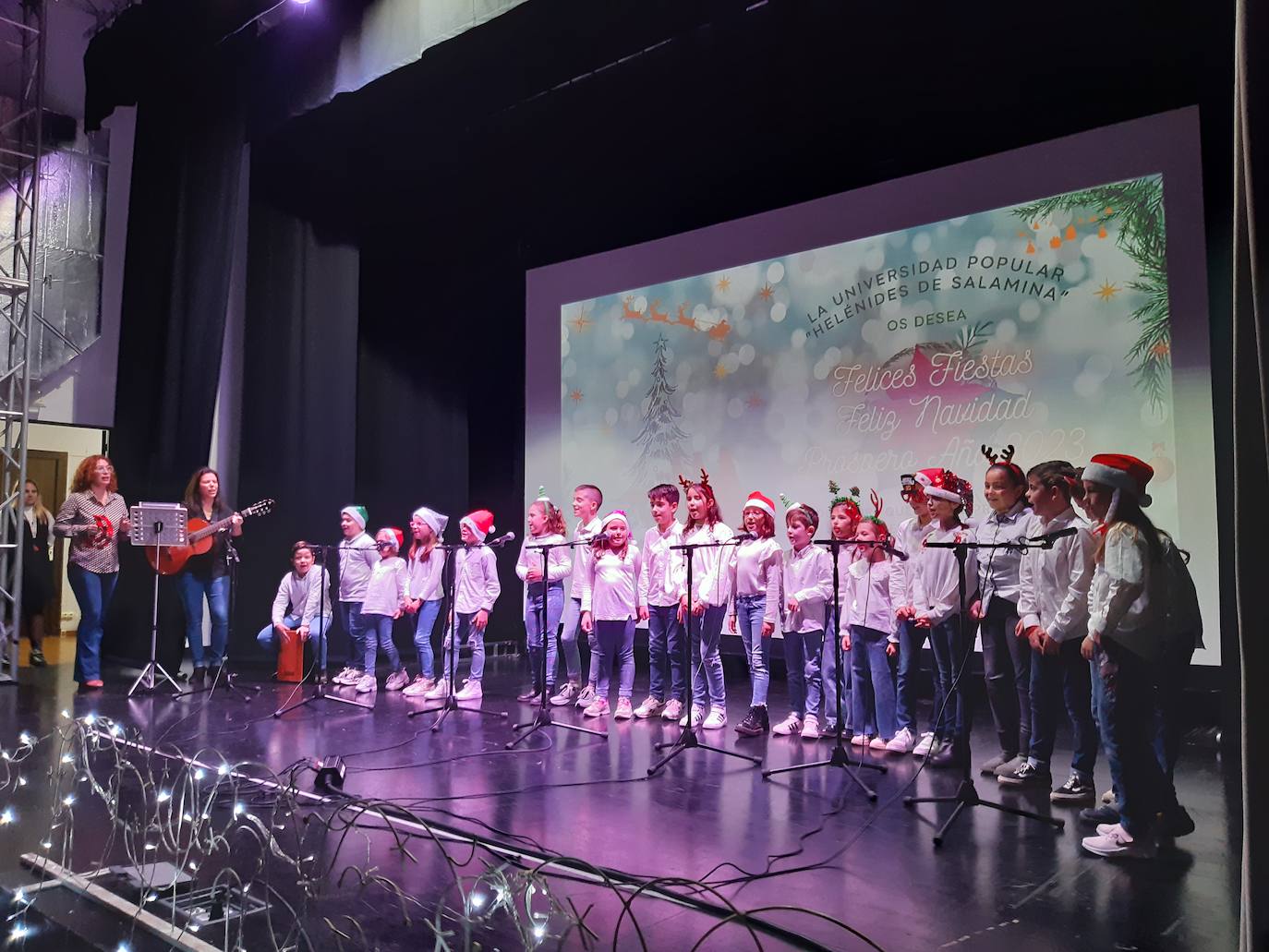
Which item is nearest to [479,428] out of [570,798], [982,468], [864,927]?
[982,468]

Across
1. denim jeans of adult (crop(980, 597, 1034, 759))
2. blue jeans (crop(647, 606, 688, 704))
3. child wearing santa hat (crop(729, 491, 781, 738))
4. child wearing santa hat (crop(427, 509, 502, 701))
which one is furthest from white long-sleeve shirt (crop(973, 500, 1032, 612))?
child wearing santa hat (crop(427, 509, 502, 701))

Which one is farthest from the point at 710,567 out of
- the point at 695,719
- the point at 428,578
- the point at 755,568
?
the point at 428,578

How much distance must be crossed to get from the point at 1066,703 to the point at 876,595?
1263 mm

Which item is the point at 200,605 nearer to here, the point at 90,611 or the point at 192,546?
the point at 192,546

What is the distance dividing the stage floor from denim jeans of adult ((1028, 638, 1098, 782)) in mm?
256

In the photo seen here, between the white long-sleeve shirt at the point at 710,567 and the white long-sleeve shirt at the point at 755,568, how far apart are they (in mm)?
69

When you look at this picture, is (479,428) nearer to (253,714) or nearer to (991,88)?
(253,714)

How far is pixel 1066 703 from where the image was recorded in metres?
3.98

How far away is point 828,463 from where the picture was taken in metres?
7.02

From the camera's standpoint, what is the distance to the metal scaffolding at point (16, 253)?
7.17 metres

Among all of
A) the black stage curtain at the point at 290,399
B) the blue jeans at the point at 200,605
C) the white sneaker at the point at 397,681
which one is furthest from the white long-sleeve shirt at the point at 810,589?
the black stage curtain at the point at 290,399

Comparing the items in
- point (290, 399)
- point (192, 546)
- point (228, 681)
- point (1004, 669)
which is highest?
point (290, 399)

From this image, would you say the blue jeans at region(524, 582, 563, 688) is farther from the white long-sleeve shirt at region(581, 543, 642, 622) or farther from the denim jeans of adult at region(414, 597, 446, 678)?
the denim jeans of adult at region(414, 597, 446, 678)

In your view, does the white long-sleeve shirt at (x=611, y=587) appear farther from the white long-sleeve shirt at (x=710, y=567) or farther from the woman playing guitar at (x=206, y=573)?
the woman playing guitar at (x=206, y=573)
